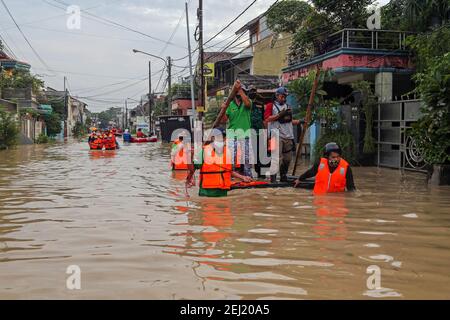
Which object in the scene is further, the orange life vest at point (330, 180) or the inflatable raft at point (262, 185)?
the inflatable raft at point (262, 185)

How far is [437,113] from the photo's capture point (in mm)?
9352

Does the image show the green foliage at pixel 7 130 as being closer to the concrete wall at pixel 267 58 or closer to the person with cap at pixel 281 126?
the concrete wall at pixel 267 58

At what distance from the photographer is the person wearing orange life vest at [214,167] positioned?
25.3 ft

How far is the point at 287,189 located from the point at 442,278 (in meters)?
5.09

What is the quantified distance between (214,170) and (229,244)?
9.43 ft

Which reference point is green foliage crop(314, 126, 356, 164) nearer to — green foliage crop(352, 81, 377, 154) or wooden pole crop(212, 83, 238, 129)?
green foliage crop(352, 81, 377, 154)

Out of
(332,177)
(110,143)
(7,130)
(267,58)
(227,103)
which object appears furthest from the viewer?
(267,58)

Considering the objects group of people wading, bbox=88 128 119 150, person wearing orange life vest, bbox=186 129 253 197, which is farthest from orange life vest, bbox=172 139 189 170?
group of people wading, bbox=88 128 119 150

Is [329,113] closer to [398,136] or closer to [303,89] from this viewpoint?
[303,89]

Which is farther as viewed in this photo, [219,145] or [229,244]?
[219,145]

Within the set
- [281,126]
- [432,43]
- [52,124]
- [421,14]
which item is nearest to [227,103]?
[281,126]

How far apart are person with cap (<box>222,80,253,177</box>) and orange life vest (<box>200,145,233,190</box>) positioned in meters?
1.32

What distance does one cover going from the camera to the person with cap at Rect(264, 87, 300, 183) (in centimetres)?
938

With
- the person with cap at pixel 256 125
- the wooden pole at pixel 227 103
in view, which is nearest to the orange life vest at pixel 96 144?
the person with cap at pixel 256 125
